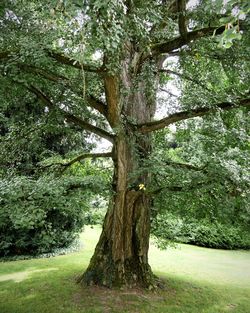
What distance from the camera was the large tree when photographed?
14.2 feet

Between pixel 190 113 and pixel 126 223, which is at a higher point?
pixel 190 113

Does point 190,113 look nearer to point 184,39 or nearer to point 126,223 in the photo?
point 184,39

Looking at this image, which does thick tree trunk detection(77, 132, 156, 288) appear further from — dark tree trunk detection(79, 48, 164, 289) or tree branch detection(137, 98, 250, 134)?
tree branch detection(137, 98, 250, 134)

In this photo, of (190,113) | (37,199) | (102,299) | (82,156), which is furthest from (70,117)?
(102,299)

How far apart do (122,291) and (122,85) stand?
13.6ft

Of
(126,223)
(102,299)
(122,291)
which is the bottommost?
(102,299)

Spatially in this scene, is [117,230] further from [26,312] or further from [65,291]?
[26,312]

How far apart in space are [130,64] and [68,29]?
396cm

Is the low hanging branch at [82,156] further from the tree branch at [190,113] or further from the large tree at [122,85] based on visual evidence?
the tree branch at [190,113]

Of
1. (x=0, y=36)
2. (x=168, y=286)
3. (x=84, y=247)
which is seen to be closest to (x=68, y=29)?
(x=0, y=36)

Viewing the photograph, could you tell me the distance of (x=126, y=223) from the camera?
7.27 m

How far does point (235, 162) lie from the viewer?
555 cm

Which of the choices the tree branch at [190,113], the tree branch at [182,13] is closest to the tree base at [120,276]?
the tree branch at [190,113]

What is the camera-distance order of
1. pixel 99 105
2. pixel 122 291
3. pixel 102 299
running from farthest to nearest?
pixel 99 105 → pixel 122 291 → pixel 102 299
